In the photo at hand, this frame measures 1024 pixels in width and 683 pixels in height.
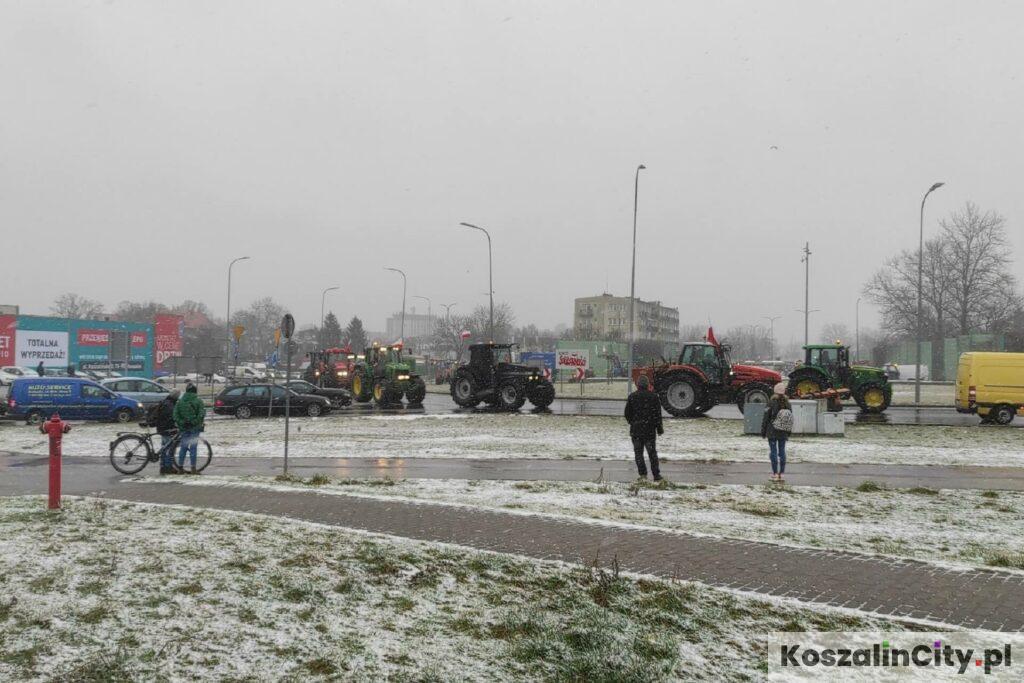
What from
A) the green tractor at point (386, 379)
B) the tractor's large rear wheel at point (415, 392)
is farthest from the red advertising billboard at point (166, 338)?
the tractor's large rear wheel at point (415, 392)

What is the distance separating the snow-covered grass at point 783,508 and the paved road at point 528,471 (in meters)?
1.09

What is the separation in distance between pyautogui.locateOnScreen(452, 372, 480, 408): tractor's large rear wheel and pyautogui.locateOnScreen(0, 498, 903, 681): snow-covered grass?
23401mm

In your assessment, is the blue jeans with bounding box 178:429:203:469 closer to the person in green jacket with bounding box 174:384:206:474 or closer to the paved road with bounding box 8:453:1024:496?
the person in green jacket with bounding box 174:384:206:474

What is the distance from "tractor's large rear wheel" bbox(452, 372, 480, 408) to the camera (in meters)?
30.8

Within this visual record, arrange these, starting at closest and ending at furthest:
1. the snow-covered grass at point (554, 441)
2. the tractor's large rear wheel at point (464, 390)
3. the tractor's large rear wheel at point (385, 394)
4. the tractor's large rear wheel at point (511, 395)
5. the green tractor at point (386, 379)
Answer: the snow-covered grass at point (554, 441), the tractor's large rear wheel at point (511, 395), the tractor's large rear wheel at point (464, 390), the tractor's large rear wheel at point (385, 394), the green tractor at point (386, 379)

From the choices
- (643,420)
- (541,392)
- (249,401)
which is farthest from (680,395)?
(249,401)

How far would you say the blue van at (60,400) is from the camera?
2517 cm

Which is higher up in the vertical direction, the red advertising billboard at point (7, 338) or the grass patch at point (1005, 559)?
the red advertising billboard at point (7, 338)

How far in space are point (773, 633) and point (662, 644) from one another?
2.70 ft

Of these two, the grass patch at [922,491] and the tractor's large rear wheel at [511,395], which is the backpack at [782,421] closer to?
the grass patch at [922,491]

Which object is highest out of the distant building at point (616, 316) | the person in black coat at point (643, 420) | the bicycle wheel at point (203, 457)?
the distant building at point (616, 316)

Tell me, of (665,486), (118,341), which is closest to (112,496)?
(665,486)

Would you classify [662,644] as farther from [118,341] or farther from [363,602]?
[118,341]

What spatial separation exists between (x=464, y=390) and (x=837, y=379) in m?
12.9
